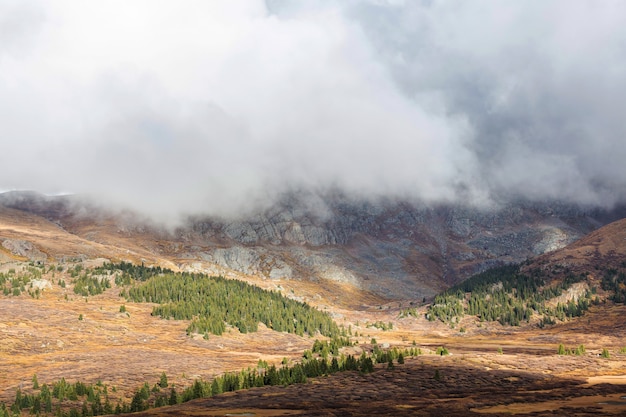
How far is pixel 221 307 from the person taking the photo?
11869cm

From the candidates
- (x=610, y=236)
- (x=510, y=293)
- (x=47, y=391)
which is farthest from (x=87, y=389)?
(x=610, y=236)

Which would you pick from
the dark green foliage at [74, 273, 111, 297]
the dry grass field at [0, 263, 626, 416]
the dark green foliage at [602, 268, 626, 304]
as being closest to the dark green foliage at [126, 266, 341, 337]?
the dry grass field at [0, 263, 626, 416]

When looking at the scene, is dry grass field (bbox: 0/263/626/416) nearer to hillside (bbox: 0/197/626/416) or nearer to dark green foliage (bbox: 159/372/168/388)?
hillside (bbox: 0/197/626/416)

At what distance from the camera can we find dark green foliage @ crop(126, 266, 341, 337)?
11062 cm

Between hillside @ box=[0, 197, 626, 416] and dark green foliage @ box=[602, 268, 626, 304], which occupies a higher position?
dark green foliage @ box=[602, 268, 626, 304]

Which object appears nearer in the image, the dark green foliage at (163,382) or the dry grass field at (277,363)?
the dry grass field at (277,363)

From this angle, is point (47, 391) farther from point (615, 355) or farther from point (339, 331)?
point (339, 331)

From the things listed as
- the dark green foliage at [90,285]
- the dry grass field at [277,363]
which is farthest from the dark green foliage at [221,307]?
the dark green foliage at [90,285]

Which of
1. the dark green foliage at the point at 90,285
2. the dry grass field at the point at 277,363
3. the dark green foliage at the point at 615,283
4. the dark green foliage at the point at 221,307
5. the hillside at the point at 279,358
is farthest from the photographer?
the dark green foliage at the point at 615,283

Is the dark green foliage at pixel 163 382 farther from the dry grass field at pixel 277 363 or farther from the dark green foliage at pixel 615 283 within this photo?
the dark green foliage at pixel 615 283

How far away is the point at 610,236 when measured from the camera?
194m

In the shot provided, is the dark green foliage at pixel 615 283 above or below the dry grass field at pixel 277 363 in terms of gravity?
above

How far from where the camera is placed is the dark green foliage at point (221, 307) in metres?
111

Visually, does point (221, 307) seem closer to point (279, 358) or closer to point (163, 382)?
point (279, 358)
